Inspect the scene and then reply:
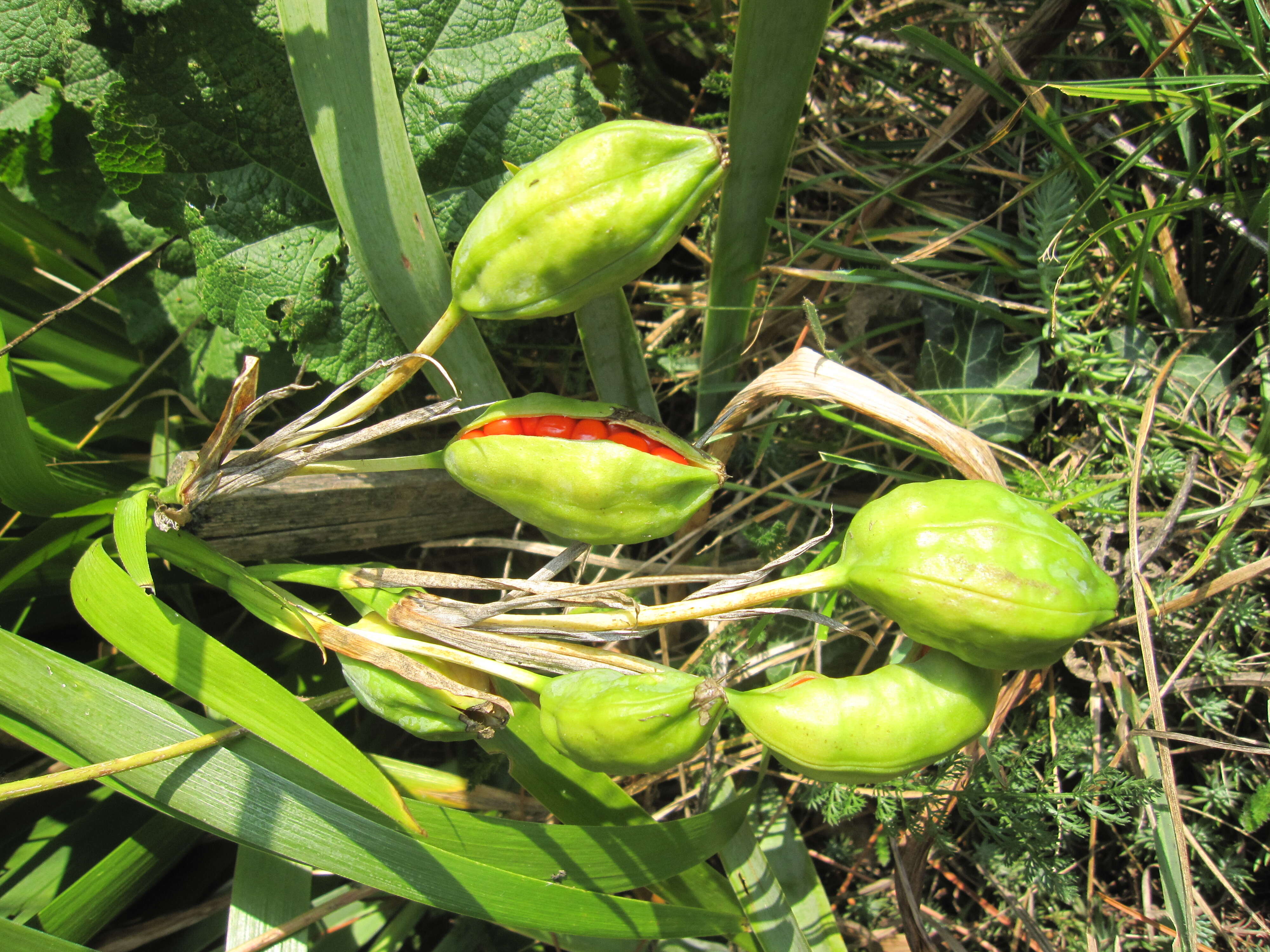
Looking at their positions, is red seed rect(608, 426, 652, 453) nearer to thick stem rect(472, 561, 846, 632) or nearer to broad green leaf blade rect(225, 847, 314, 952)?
thick stem rect(472, 561, 846, 632)

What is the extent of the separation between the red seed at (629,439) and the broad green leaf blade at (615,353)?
0.80 ft

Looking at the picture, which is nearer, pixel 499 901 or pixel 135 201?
pixel 499 901

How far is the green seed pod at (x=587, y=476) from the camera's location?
3.57ft

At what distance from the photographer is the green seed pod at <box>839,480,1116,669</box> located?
970 mm

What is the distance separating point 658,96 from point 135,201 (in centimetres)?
129

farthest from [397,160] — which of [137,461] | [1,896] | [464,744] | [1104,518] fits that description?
[1,896]

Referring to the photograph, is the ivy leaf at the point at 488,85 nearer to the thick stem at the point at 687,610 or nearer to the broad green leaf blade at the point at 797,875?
the thick stem at the point at 687,610

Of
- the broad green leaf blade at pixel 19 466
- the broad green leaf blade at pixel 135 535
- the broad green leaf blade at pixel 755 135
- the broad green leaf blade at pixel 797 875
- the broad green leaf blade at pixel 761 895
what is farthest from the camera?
the broad green leaf blade at pixel 797 875

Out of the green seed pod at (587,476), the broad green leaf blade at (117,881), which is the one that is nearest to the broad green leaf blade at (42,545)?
the broad green leaf blade at (117,881)

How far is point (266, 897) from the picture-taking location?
56.8 inches

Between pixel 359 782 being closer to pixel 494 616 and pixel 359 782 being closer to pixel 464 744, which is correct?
pixel 494 616

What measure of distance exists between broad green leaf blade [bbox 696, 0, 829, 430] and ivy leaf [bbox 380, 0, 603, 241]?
469 millimetres

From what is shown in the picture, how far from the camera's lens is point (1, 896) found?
5.12 feet

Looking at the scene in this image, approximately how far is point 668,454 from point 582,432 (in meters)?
0.14
